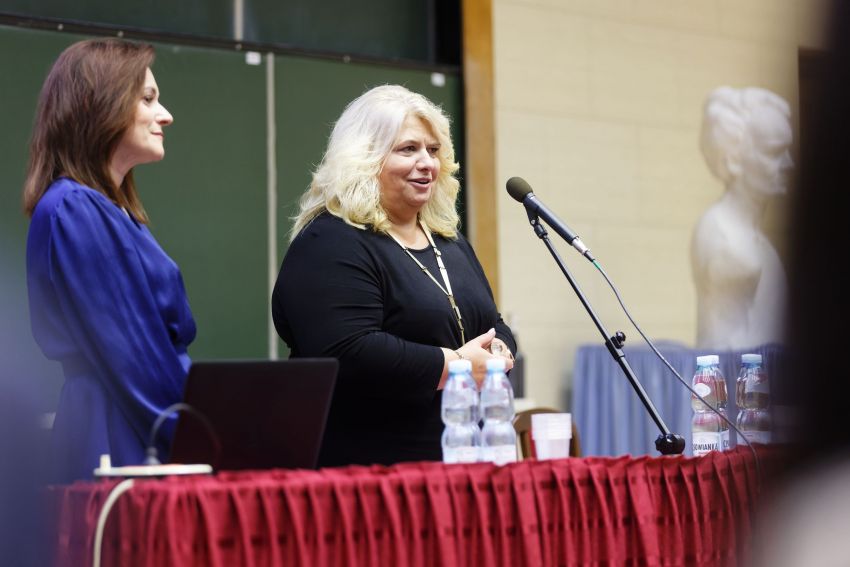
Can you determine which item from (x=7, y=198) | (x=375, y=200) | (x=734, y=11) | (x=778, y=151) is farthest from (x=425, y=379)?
(x=734, y=11)

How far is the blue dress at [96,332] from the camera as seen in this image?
7.36 ft

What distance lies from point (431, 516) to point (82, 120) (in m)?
1.17

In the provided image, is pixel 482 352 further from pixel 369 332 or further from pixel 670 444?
pixel 670 444

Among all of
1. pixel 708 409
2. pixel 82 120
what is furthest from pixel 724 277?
pixel 82 120

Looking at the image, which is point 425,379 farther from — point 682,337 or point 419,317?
point 682,337

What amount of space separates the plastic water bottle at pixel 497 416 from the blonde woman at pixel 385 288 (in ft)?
1.25

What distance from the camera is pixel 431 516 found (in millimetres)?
1786

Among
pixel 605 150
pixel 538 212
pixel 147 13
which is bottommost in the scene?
pixel 538 212

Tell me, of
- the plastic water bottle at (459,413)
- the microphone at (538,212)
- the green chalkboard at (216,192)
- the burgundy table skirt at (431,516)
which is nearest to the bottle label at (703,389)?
the microphone at (538,212)

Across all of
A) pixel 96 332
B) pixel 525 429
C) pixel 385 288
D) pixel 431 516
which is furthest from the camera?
pixel 525 429

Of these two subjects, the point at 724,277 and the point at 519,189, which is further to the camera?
the point at 724,277

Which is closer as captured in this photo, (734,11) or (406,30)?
(406,30)

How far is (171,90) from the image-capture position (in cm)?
525

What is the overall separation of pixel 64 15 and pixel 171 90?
1.85 feet
